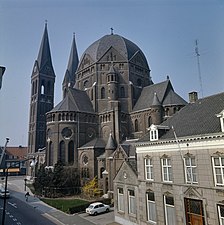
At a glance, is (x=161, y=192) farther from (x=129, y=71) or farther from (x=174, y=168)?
(x=129, y=71)

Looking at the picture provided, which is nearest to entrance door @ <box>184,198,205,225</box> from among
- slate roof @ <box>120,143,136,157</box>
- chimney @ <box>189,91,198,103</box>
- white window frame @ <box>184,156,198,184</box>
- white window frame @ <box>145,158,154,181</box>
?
white window frame @ <box>184,156,198,184</box>

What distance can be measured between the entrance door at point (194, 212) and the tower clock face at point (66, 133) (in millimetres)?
30540

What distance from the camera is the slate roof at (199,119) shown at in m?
15.1

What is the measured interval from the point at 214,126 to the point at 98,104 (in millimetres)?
35526

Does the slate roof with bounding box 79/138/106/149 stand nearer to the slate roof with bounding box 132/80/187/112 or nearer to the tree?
the tree

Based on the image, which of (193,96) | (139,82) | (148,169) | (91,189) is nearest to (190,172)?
(148,169)

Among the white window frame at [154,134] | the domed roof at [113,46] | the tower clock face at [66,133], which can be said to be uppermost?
the domed roof at [113,46]

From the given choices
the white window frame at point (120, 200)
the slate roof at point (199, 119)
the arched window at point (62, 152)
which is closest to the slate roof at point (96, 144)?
the arched window at point (62, 152)

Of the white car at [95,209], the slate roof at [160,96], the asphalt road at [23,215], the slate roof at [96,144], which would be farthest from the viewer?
the slate roof at [160,96]

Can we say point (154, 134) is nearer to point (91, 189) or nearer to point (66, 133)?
point (91, 189)

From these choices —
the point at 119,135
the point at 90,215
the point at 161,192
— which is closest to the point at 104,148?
the point at 119,135

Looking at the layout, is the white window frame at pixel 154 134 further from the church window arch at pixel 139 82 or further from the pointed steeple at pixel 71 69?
the pointed steeple at pixel 71 69

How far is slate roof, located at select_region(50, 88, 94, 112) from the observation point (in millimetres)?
44487

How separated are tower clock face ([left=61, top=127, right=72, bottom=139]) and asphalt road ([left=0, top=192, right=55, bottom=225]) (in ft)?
45.9
